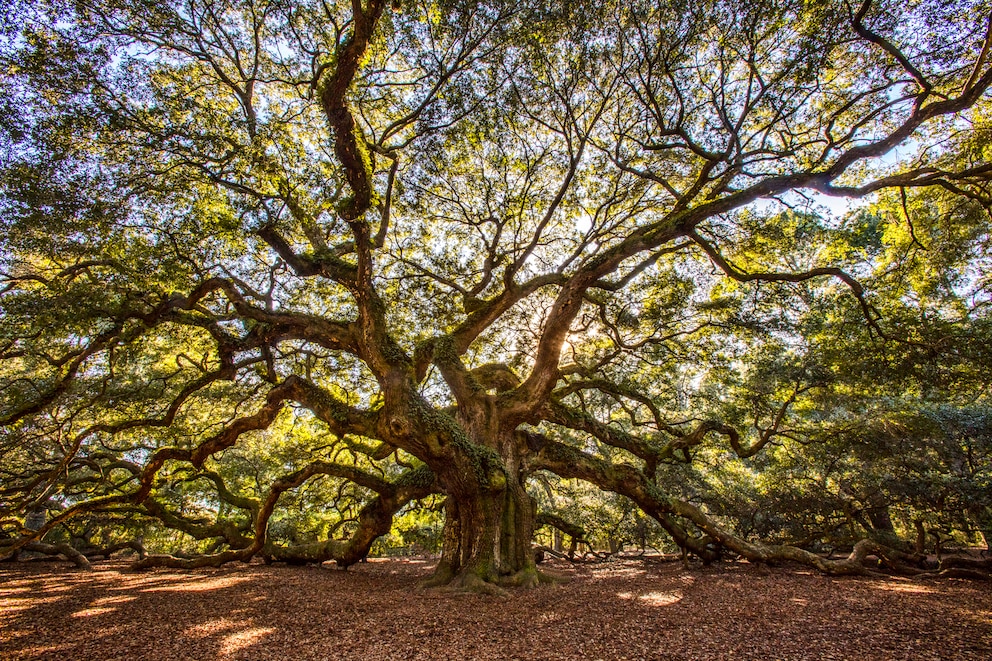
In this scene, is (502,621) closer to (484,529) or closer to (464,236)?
(484,529)

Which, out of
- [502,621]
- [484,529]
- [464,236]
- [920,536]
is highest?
[464,236]

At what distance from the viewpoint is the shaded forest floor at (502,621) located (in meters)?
3.73

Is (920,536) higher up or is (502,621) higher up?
(920,536)

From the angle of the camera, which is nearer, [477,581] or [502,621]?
[502,621]

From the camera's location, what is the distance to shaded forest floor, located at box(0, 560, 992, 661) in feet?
12.2

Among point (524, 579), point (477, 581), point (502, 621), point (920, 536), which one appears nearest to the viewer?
point (502, 621)

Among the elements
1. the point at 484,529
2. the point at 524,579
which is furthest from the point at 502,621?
the point at 524,579

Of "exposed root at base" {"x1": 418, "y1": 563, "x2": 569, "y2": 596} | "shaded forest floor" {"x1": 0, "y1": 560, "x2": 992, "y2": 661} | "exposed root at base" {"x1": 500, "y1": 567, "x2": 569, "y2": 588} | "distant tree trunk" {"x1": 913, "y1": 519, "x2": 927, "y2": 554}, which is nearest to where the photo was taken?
"shaded forest floor" {"x1": 0, "y1": 560, "x2": 992, "y2": 661}

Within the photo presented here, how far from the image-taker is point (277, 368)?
1130 cm

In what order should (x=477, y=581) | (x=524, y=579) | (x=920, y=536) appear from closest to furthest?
(x=477, y=581)
(x=524, y=579)
(x=920, y=536)

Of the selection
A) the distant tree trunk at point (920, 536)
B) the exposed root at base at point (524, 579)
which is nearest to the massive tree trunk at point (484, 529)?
the exposed root at base at point (524, 579)

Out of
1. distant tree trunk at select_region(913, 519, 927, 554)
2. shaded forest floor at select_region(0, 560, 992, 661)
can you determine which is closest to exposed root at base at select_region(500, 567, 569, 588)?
shaded forest floor at select_region(0, 560, 992, 661)

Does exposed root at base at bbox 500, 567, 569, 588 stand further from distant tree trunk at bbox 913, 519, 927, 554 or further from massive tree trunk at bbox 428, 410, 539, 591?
distant tree trunk at bbox 913, 519, 927, 554

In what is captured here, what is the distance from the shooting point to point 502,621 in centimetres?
473
